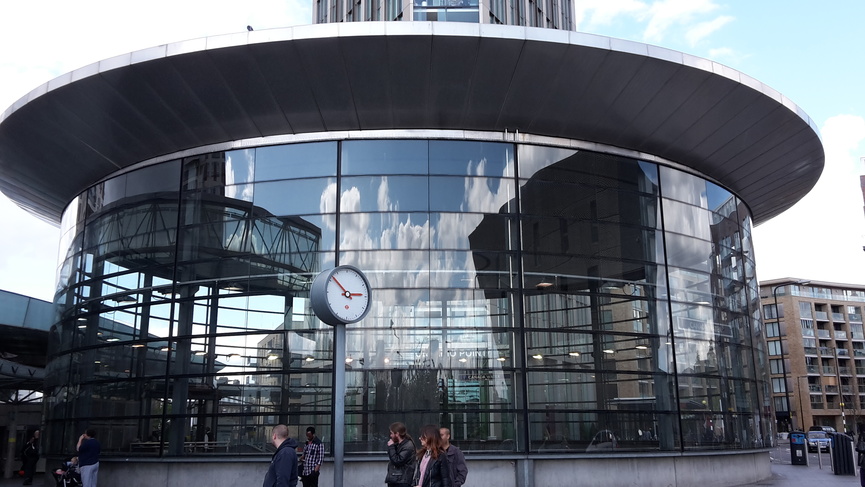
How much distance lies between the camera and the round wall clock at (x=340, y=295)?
9.93 metres

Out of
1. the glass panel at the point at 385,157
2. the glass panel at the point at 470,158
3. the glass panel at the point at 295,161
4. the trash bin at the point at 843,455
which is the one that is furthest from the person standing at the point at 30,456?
the trash bin at the point at 843,455

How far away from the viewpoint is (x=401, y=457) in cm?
1001

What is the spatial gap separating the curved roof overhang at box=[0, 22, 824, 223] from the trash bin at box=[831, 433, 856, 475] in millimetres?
9516

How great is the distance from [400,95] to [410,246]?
332cm

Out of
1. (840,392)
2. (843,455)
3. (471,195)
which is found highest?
(471,195)

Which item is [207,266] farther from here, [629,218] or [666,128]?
[666,128]

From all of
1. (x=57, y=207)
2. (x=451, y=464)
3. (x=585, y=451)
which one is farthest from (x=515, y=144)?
(x=57, y=207)

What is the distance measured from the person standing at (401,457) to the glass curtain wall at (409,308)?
626cm

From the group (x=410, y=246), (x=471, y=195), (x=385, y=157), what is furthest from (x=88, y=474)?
(x=471, y=195)

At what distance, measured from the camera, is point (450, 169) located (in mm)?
17703

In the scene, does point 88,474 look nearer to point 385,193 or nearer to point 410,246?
point 410,246

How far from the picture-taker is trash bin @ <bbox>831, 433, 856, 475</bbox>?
76.1ft

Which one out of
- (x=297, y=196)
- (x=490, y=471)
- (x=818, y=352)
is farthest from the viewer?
(x=818, y=352)

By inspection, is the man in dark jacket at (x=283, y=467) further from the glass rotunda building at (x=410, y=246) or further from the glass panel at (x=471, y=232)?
the glass panel at (x=471, y=232)
